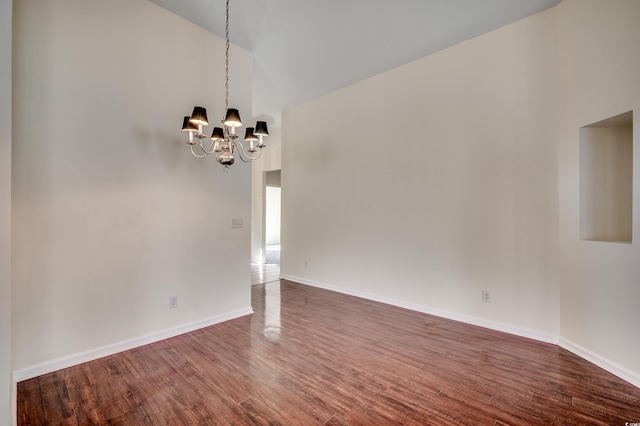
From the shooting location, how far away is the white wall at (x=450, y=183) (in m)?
3.04

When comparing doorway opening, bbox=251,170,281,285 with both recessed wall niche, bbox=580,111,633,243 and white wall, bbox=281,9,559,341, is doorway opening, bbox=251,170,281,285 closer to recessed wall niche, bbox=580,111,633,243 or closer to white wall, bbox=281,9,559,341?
white wall, bbox=281,9,559,341

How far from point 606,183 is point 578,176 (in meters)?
0.28

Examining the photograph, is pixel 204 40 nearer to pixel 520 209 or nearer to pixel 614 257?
pixel 520 209

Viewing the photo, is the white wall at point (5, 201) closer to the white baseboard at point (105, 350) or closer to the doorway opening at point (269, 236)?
the white baseboard at point (105, 350)

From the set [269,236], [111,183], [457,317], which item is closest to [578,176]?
[457,317]

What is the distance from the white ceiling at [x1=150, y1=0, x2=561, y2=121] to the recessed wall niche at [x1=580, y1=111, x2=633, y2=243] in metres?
1.44

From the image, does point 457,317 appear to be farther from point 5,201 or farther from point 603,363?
point 5,201

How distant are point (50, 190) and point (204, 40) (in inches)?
89.4

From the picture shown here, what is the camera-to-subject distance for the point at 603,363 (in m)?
2.46

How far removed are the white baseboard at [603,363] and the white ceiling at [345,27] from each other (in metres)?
3.32

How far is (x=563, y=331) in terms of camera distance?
2865 mm

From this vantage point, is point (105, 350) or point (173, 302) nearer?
point (105, 350)

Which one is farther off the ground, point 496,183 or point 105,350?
point 496,183

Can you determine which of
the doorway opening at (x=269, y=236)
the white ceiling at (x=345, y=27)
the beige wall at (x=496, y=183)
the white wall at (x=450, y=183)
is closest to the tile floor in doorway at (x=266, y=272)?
the doorway opening at (x=269, y=236)
